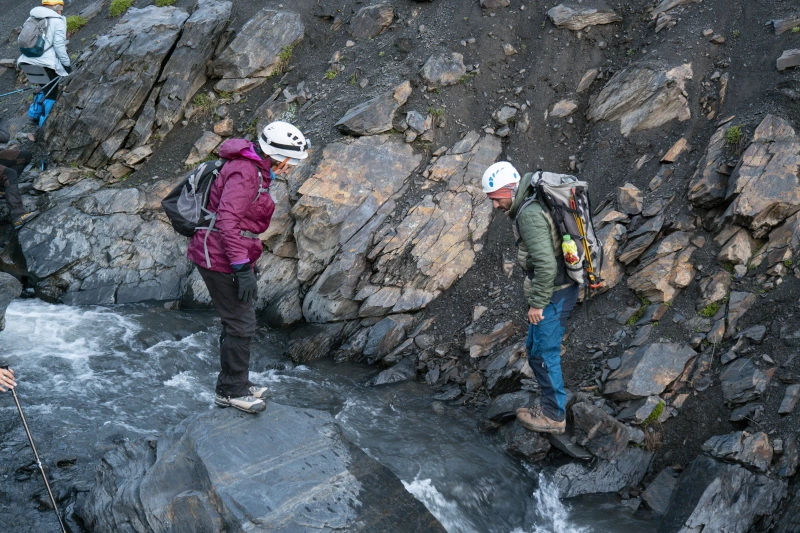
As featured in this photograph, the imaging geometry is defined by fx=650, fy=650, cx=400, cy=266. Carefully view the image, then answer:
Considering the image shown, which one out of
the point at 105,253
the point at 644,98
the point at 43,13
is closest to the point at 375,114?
the point at 644,98

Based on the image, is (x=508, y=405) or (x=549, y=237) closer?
(x=549, y=237)

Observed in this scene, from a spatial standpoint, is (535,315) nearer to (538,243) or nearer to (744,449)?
(538,243)

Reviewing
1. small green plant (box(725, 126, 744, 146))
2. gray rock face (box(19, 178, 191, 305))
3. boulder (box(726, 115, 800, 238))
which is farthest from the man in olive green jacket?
gray rock face (box(19, 178, 191, 305))

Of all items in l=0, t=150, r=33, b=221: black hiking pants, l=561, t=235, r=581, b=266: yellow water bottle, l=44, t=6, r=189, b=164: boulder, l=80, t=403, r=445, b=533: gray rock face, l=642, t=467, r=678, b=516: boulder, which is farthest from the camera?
l=44, t=6, r=189, b=164: boulder

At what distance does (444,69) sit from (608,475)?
896 cm

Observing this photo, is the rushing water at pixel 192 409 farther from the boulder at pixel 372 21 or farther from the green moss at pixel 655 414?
the boulder at pixel 372 21

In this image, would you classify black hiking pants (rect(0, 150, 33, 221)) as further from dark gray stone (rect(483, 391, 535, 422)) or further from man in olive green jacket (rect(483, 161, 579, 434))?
man in olive green jacket (rect(483, 161, 579, 434))

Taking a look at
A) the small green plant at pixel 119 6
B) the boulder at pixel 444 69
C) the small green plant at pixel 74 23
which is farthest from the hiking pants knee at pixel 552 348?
the small green plant at pixel 74 23

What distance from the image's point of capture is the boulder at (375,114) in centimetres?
1305

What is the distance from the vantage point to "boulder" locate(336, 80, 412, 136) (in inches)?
514

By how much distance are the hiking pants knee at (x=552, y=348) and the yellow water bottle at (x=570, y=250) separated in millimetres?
414

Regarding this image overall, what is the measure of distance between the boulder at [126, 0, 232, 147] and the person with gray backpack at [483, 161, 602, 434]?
10.2 metres

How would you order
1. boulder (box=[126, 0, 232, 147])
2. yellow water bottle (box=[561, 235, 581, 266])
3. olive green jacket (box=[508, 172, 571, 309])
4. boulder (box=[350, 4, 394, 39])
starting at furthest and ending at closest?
boulder (box=[350, 4, 394, 39]), boulder (box=[126, 0, 232, 147]), yellow water bottle (box=[561, 235, 581, 266]), olive green jacket (box=[508, 172, 571, 309])

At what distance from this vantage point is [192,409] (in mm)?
9734
